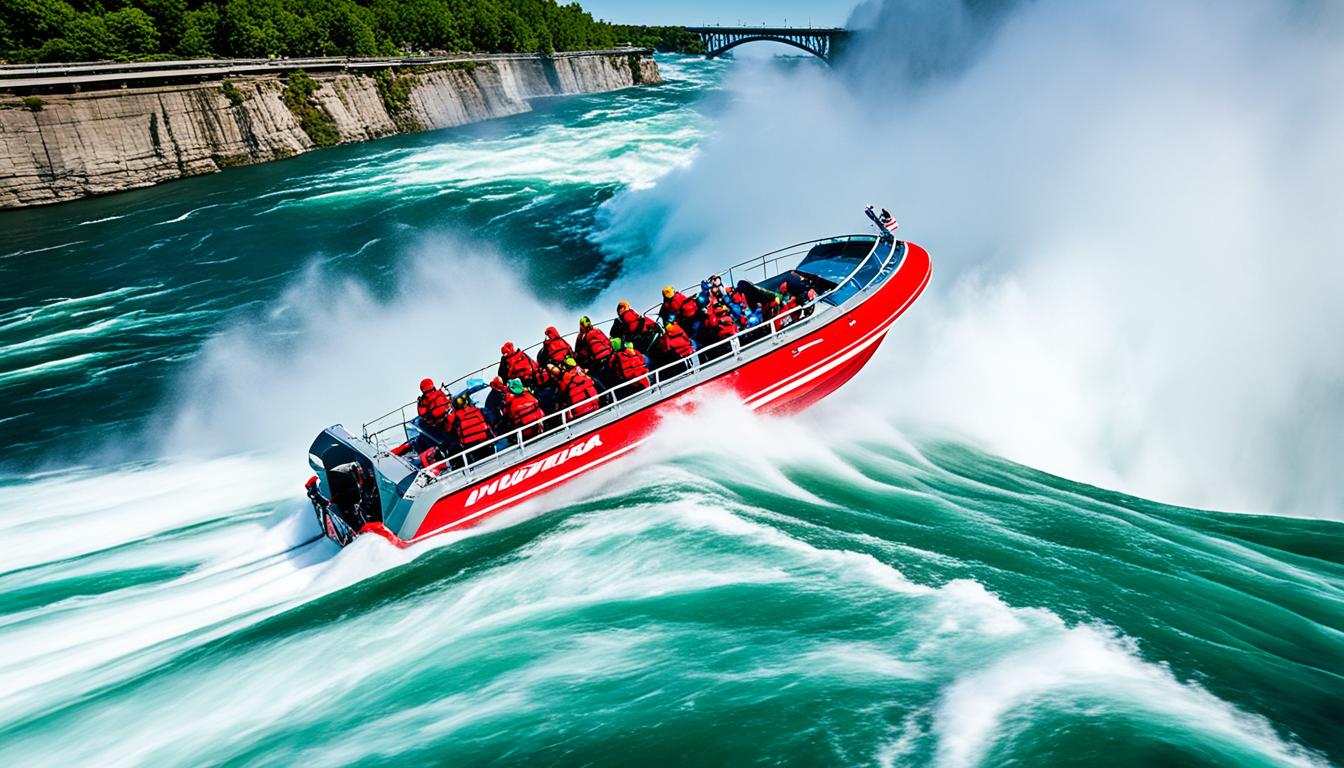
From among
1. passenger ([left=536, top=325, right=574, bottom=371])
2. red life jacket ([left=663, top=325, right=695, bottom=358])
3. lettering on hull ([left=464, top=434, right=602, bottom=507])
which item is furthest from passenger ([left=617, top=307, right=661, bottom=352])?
lettering on hull ([left=464, top=434, right=602, bottom=507])

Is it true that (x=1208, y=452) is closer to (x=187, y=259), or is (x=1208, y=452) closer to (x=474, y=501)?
(x=474, y=501)

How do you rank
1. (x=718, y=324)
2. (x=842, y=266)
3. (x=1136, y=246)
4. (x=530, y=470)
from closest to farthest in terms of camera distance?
1. (x=530, y=470)
2. (x=718, y=324)
3. (x=842, y=266)
4. (x=1136, y=246)

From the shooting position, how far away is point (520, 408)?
11.5 m

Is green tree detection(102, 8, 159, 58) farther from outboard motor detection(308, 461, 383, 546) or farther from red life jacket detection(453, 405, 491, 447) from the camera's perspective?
red life jacket detection(453, 405, 491, 447)

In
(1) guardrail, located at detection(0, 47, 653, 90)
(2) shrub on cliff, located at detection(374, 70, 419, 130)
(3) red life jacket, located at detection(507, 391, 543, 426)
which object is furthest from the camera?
(2) shrub on cliff, located at detection(374, 70, 419, 130)

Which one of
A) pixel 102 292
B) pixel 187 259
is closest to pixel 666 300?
pixel 102 292

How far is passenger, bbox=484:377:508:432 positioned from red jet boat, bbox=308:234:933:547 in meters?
0.29

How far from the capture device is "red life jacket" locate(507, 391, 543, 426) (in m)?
11.5

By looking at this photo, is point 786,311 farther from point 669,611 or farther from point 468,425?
point 669,611

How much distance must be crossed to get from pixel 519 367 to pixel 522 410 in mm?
1298

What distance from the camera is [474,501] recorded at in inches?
432

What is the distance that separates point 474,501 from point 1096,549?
25.0 feet

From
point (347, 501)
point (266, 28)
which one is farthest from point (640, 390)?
point (266, 28)

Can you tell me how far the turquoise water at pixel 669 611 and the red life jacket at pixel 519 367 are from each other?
6.88 feet
